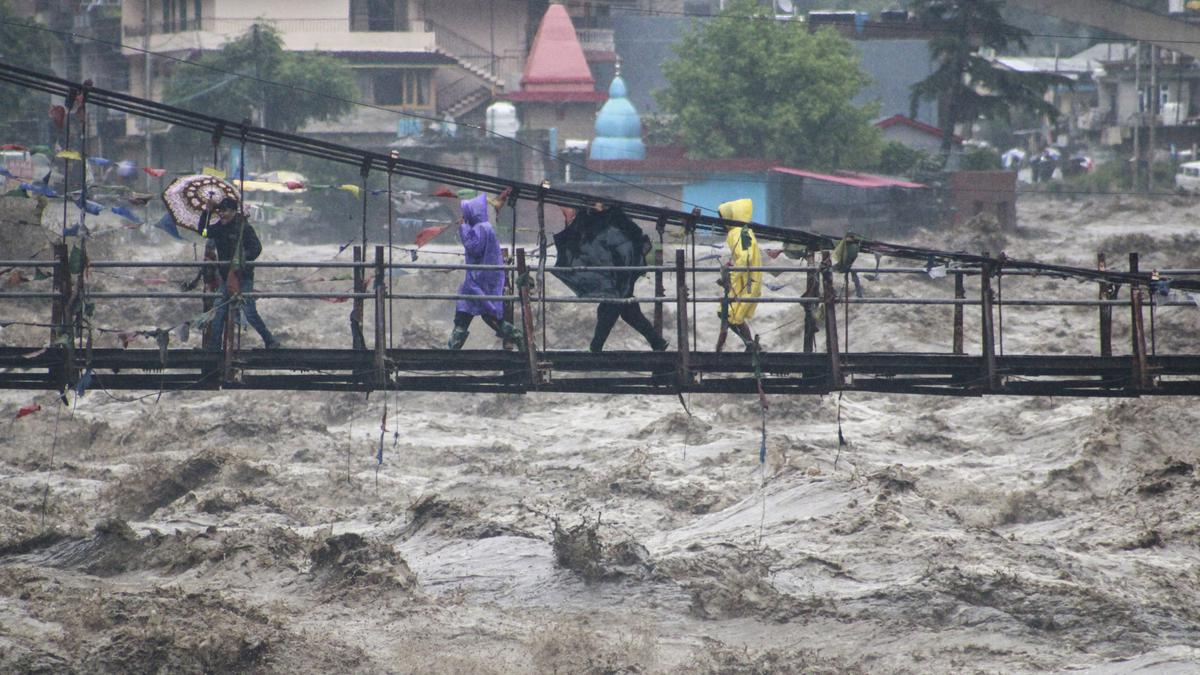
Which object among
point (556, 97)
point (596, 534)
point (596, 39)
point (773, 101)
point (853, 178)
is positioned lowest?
point (596, 534)

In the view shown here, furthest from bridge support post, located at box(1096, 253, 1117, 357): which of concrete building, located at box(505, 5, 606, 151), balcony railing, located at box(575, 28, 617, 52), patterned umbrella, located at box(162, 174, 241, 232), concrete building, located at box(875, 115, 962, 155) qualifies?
balcony railing, located at box(575, 28, 617, 52)

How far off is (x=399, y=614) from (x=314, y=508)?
13.9 ft

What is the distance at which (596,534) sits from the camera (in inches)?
563

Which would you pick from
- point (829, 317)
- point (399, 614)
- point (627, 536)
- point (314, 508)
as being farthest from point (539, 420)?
point (829, 317)

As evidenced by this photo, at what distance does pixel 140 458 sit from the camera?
1923cm

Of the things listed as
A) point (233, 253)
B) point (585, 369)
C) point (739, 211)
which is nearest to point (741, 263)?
point (739, 211)

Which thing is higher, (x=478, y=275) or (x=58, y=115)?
(x=58, y=115)

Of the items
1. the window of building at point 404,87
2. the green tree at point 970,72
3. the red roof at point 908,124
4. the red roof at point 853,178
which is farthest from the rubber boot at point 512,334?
the window of building at point 404,87

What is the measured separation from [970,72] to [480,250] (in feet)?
110

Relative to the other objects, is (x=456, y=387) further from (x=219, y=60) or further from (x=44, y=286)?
(x=219, y=60)

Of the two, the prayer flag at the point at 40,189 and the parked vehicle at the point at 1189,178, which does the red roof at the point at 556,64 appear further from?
the prayer flag at the point at 40,189

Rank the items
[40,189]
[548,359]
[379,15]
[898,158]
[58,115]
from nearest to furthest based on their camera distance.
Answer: [548,359], [40,189], [58,115], [898,158], [379,15]

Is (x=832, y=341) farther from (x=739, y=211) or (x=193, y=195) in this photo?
(x=193, y=195)

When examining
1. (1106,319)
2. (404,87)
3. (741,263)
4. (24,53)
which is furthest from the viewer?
(404,87)
